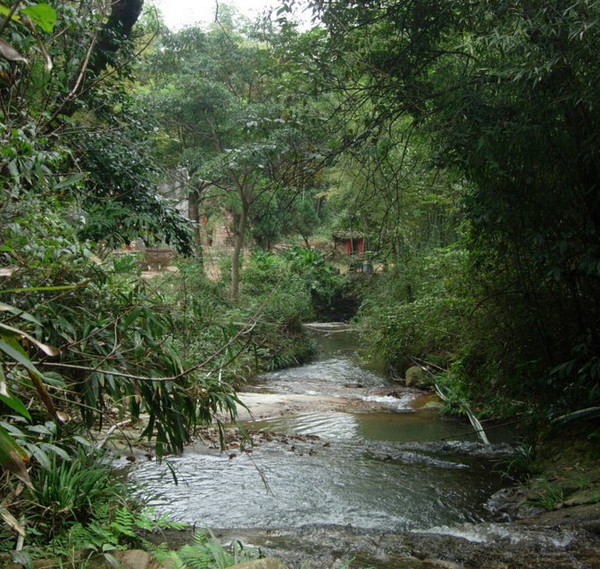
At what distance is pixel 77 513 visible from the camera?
10.6 feet

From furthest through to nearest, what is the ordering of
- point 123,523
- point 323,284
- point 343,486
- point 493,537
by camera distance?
point 323,284 → point 343,486 → point 493,537 → point 123,523

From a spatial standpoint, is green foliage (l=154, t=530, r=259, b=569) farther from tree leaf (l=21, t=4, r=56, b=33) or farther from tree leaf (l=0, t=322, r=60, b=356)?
tree leaf (l=21, t=4, r=56, b=33)

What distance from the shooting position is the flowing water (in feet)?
15.1

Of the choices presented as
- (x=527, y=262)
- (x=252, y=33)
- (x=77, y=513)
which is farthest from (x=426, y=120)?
(x=252, y=33)

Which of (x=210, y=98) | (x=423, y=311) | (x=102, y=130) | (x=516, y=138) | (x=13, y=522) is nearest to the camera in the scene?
(x=13, y=522)

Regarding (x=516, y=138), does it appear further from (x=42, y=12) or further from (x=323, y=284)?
(x=323, y=284)

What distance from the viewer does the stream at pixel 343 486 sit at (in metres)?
3.97

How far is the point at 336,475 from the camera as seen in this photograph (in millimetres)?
5590

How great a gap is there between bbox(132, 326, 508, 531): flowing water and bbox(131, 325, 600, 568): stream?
11 mm

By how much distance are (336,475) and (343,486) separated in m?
0.30

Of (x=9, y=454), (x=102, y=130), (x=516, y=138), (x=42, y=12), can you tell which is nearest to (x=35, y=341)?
(x=9, y=454)

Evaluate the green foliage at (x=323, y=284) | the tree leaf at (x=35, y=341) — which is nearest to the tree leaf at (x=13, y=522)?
the tree leaf at (x=35, y=341)

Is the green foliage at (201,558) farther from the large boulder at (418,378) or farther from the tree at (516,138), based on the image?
the large boulder at (418,378)

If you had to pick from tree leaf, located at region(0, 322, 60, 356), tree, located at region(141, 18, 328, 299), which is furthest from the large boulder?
tree leaf, located at region(0, 322, 60, 356)
